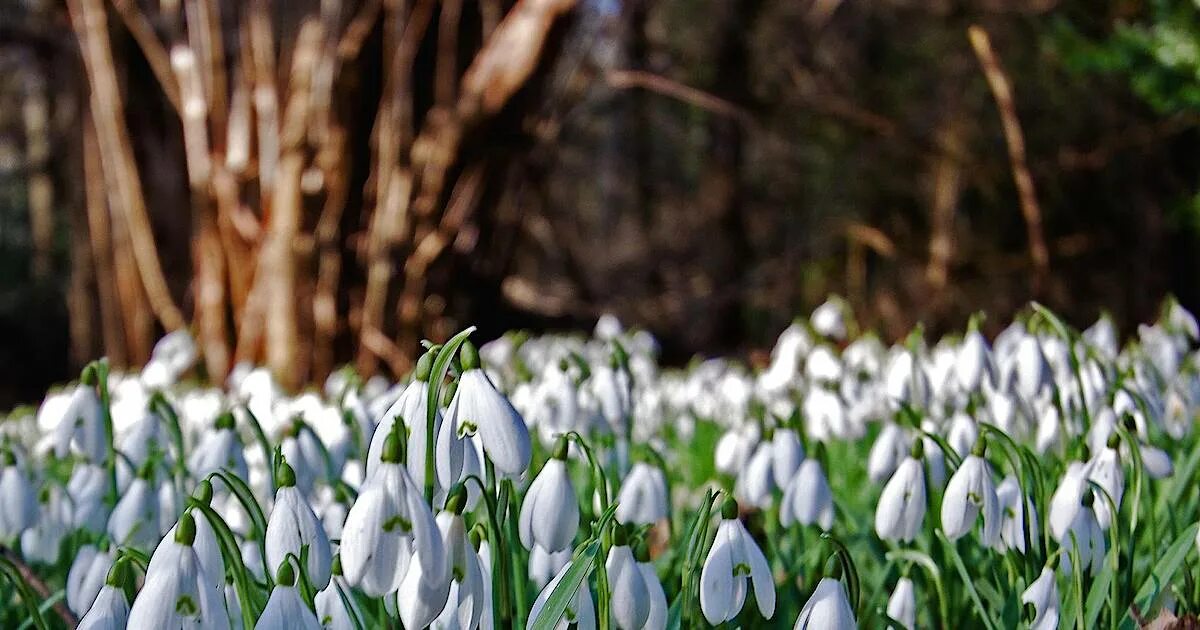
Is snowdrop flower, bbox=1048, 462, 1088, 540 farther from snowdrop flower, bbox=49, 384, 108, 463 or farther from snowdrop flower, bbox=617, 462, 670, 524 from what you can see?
snowdrop flower, bbox=49, 384, 108, 463

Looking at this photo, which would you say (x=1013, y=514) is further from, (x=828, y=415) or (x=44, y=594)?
(x=44, y=594)

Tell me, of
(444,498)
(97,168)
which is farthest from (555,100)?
(444,498)

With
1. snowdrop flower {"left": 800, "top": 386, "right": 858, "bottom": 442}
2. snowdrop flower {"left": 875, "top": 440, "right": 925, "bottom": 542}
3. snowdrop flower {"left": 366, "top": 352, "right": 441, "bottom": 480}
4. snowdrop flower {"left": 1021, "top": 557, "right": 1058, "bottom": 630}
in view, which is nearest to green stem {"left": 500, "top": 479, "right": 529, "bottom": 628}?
snowdrop flower {"left": 366, "top": 352, "right": 441, "bottom": 480}

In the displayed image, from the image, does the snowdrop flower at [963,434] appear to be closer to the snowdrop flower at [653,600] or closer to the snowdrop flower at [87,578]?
the snowdrop flower at [653,600]

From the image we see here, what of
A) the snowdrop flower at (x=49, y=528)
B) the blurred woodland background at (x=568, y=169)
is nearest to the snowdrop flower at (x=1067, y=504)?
the snowdrop flower at (x=49, y=528)

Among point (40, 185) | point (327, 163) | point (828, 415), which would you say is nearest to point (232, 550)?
point (828, 415)

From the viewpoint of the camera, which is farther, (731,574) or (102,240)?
(102,240)
